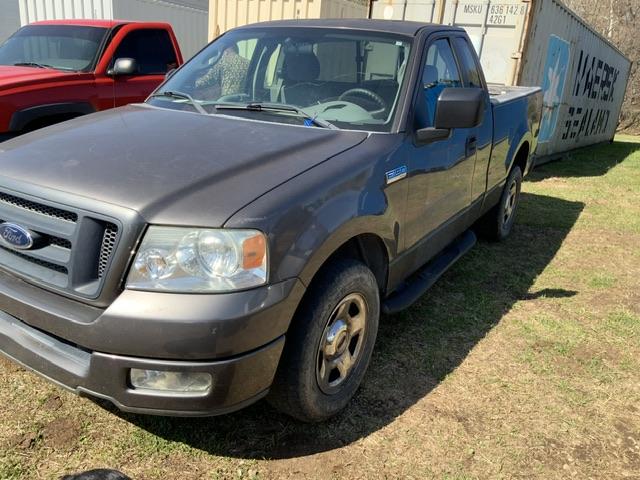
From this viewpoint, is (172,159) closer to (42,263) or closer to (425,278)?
(42,263)

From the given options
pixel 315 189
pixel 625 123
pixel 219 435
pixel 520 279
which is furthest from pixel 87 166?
pixel 625 123

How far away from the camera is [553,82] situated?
10617mm

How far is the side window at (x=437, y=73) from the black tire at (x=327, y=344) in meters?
1.26

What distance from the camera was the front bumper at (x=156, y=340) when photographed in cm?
201

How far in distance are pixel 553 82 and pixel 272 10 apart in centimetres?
539

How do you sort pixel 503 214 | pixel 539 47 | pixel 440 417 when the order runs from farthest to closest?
pixel 539 47 < pixel 503 214 < pixel 440 417

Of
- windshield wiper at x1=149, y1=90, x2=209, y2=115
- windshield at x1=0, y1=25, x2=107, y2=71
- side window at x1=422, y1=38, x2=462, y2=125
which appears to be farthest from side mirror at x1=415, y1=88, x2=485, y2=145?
windshield at x1=0, y1=25, x2=107, y2=71

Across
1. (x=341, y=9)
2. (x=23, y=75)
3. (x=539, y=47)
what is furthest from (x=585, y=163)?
(x=23, y=75)

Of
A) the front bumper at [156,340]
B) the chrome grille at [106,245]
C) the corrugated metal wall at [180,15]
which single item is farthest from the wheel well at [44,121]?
the corrugated metal wall at [180,15]

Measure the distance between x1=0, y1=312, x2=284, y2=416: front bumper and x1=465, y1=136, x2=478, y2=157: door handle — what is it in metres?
2.32

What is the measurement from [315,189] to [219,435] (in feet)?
4.12

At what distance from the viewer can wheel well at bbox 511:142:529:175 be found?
5715mm

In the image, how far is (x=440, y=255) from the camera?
4.34m

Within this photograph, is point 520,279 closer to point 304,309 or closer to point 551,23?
point 304,309
